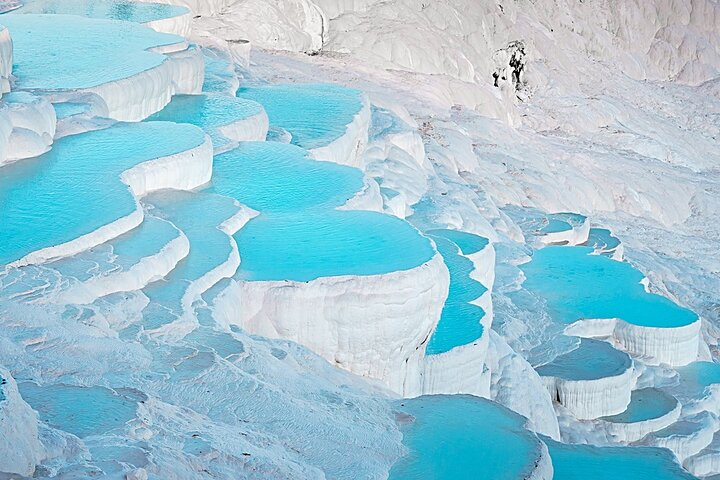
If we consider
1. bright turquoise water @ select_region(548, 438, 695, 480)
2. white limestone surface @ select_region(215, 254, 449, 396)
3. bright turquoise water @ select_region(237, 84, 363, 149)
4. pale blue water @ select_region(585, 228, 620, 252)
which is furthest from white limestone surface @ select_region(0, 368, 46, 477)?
pale blue water @ select_region(585, 228, 620, 252)

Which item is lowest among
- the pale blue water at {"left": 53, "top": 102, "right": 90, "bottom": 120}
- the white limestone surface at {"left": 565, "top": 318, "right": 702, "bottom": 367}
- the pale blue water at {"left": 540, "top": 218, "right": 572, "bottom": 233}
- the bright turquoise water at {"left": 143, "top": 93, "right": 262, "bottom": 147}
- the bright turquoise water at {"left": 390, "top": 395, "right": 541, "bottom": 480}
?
the pale blue water at {"left": 540, "top": 218, "right": 572, "bottom": 233}

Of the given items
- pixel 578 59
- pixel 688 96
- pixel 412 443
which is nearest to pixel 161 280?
pixel 412 443

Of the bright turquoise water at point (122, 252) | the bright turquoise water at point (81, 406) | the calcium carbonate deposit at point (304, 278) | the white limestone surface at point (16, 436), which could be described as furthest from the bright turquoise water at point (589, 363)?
the white limestone surface at point (16, 436)

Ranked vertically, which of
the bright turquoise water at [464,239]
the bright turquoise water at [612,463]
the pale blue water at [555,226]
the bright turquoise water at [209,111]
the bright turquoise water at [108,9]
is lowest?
the pale blue water at [555,226]

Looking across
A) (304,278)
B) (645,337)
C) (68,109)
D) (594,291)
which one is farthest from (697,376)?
(68,109)

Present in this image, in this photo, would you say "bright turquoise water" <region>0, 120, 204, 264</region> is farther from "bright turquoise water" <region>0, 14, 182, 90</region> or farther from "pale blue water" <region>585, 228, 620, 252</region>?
"pale blue water" <region>585, 228, 620, 252</region>

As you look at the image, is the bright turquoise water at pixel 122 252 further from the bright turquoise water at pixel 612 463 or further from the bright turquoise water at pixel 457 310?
the bright turquoise water at pixel 612 463
